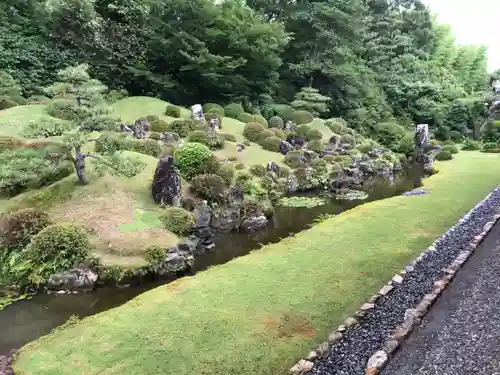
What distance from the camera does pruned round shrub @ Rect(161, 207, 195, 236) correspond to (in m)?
14.4

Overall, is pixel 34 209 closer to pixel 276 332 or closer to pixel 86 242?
pixel 86 242

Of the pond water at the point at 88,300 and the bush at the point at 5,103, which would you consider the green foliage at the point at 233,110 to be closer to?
the bush at the point at 5,103

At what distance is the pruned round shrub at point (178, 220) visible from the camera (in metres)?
14.4

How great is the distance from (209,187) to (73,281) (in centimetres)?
679

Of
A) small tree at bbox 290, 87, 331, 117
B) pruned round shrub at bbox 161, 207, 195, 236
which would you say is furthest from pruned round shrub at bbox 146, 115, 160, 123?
small tree at bbox 290, 87, 331, 117

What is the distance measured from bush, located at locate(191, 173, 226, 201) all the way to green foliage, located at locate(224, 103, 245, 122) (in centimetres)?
1486

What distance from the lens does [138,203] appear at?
15406 mm

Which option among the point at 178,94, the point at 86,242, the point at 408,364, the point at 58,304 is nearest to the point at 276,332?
the point at 408,364

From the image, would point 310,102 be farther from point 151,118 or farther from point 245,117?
point 151,118

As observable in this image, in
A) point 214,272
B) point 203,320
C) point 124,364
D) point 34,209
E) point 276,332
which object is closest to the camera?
point 124,364

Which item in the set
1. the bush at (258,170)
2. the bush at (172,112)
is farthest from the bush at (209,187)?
the bush at (172,112)

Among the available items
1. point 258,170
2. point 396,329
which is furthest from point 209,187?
point 396,329

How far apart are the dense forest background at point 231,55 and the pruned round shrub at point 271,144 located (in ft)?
25.8

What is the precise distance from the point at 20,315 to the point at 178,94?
2529 centimetres
